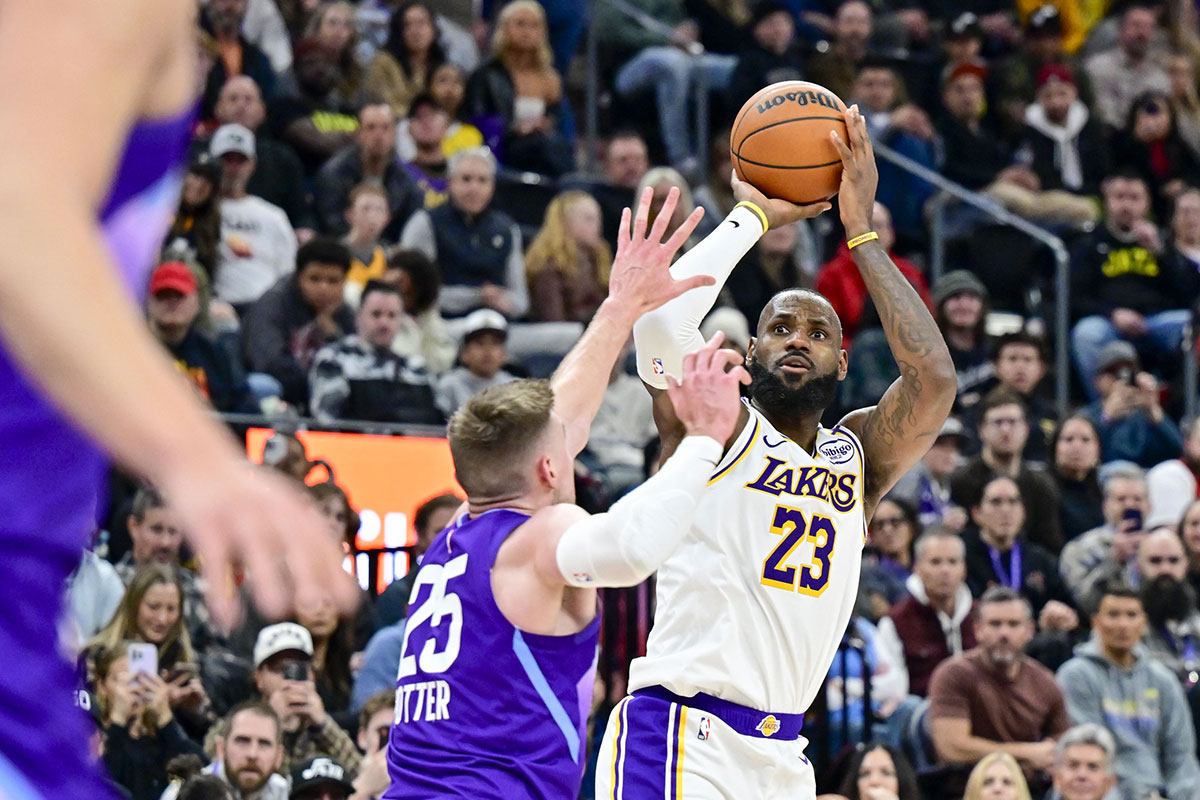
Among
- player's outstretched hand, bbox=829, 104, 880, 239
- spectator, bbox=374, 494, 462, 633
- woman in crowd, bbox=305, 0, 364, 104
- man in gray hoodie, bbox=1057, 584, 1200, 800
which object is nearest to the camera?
player's outstretched hand, bbox=829, 104, 880, 239

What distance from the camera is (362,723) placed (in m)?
7.75

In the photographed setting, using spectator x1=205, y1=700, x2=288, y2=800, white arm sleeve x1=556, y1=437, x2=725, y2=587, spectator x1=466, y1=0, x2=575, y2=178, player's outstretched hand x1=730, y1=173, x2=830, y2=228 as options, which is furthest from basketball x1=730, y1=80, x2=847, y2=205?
spectator x1=466, y1=0, x2=575, y2=178

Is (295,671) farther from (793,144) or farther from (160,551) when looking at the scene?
(793,144)

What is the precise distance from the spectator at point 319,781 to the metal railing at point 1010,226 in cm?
741

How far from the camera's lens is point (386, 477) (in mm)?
9594

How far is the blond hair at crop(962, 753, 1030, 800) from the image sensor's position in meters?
8.52

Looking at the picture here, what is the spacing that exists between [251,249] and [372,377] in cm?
144

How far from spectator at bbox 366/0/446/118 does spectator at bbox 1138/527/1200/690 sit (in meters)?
6.09

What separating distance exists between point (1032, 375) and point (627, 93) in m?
4.06

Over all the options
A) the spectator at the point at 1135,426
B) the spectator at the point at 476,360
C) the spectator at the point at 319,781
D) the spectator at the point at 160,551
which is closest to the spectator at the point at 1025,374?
the spectator at the point at 1135,426

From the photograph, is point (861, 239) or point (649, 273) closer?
point (649, 273)

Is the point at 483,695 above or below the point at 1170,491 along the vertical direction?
above

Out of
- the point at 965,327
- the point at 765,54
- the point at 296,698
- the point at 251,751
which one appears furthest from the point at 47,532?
the point at 765,54

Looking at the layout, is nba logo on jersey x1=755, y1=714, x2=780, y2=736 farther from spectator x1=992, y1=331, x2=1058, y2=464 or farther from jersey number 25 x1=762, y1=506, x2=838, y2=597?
spectator x1=992, y1=331, x2=1058, y2=464
